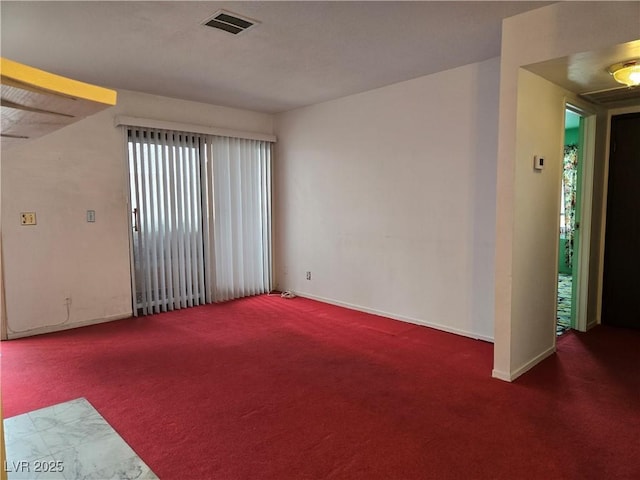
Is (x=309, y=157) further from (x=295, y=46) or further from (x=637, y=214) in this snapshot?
(x=637, y=214)

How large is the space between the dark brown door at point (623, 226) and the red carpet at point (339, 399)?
17.1 inches

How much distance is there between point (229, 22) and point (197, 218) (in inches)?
113

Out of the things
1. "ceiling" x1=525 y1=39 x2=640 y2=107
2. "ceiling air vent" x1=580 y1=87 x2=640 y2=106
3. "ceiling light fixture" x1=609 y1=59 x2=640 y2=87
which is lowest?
"ceiling light fixture" x1=609 y1=59 x2=640 y2=87

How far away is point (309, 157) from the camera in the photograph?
5570mm

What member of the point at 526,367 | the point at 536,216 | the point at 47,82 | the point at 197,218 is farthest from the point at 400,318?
the point at 47,82

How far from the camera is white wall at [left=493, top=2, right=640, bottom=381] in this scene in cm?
248

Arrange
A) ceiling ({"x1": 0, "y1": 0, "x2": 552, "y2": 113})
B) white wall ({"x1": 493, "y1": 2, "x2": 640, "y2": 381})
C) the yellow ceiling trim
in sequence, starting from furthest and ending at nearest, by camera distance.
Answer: ceiling ({"x1": 0, "y1": 0, "x2": 552, "y2": 113}) → white wall ({"x1": 493, "y1": 2, "x2": 640, "y2": 381}) → the yellow ceiling trim

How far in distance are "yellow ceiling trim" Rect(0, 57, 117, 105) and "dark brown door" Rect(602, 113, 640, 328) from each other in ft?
15.7

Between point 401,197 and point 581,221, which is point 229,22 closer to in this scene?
point 401,197

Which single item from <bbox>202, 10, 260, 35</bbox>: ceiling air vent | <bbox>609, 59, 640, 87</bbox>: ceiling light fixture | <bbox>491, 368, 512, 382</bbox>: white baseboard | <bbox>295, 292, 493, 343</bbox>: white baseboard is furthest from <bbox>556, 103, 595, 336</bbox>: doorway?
<bbox>202, 10, 260, 35</bbox>: ceiling air vent

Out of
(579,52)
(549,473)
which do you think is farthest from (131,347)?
(579,52)

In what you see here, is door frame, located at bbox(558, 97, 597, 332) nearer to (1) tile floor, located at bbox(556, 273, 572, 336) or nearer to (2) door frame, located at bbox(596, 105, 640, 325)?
(1) tile floor, located at bbox(556, 273, 572, 336)

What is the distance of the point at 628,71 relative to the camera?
2.76 metres

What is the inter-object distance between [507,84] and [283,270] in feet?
13.2
